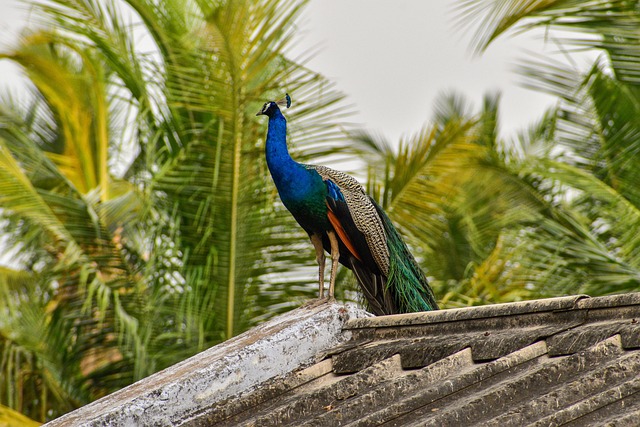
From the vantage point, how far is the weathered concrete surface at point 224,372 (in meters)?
3.64

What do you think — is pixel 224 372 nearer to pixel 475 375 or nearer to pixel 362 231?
pixel 475 375

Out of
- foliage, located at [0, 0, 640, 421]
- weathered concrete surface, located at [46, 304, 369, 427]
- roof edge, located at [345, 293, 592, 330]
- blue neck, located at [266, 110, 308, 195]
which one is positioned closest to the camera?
roof edge, located at [345, 293, 592, 330]

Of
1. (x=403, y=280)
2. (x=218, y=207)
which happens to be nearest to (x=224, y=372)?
(x=403, y=280)

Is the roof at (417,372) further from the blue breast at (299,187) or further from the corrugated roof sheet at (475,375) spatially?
the blue breast at (299,187)

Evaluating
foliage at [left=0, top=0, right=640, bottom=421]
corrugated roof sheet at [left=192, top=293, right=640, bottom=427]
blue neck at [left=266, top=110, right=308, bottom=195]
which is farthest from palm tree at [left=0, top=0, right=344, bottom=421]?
corrugated roof sheet at [left=192, top=293, right=640, bottom=427]

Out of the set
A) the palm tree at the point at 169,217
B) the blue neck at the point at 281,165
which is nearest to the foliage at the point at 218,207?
the palm tree at the point at 169,217

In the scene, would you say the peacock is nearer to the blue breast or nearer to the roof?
the blue breast

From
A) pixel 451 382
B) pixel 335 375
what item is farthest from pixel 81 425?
pixel 451 382

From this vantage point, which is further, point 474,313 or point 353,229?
point 353,229

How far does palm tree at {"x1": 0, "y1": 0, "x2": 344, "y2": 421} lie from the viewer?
8594 mm

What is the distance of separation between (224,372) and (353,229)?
128 cm

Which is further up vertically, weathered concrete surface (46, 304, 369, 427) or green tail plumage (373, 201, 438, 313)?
green tail plumage (373, 201, 438, 313)

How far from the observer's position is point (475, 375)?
3.06 metres

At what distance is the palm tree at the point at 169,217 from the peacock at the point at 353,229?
3.47 m
